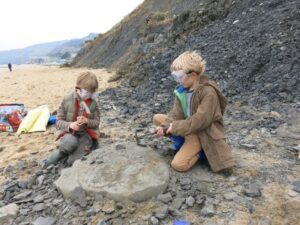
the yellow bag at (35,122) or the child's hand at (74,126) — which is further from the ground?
the child's hand at (74,126)

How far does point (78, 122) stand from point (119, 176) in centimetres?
120

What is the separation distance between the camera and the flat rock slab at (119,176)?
3883 millimetres

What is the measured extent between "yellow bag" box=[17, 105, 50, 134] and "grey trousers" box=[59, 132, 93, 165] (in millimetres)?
2664

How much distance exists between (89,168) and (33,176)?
1079 mm

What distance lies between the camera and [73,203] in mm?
4043

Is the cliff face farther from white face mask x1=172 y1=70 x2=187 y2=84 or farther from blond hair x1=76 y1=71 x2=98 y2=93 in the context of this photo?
blond hair x1=76 y1=71 x2=98 y2=93

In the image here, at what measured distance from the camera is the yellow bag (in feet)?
25.2

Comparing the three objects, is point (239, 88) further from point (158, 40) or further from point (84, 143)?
point (158, 40)

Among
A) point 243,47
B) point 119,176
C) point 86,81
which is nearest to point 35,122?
point 86,81

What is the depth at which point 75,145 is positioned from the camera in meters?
5.13

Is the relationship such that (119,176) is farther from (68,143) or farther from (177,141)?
(68,143)

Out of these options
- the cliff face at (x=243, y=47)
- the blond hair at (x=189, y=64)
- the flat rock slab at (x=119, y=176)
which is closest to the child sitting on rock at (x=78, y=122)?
the flat rock slab at (x=119, y=176)

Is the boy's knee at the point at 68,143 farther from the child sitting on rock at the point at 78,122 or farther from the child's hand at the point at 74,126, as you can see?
the child's hand at the point at 74,126

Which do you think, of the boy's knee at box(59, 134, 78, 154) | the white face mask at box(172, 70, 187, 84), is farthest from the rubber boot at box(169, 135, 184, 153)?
the boy's knee at box(59, 134, 78, 154)
